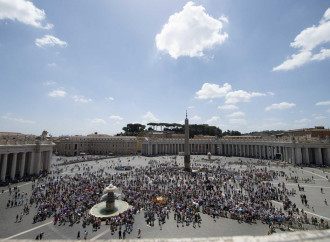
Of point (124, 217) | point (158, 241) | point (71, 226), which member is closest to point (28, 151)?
point (71, 226)

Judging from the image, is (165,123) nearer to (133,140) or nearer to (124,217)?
(133,140)

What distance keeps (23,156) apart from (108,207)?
70.3ft

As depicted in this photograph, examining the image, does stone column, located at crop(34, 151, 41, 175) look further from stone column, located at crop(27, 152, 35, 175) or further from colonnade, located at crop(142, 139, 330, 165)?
colonnade, located at crop(142, 139, 330, 165)

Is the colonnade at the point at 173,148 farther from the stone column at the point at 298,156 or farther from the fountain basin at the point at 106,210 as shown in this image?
the fountain basin at the point at 106,210

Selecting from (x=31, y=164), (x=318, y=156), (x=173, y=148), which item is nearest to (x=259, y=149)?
(x=318, y=156)

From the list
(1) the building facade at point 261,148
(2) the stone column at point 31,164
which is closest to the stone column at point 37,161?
(2) the stone column at point 31,164

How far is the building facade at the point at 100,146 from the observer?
240 feet

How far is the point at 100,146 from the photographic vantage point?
75938 millimetres

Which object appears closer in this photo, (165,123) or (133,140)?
(133,140)

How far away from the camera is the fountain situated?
49.2 ft

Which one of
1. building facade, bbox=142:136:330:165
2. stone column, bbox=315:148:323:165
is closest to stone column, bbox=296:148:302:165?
building facade, bbox=142:136:330:165

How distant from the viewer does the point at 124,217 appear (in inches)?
543

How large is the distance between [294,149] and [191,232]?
126 feet

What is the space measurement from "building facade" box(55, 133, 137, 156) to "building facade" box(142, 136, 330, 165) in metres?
7.86
